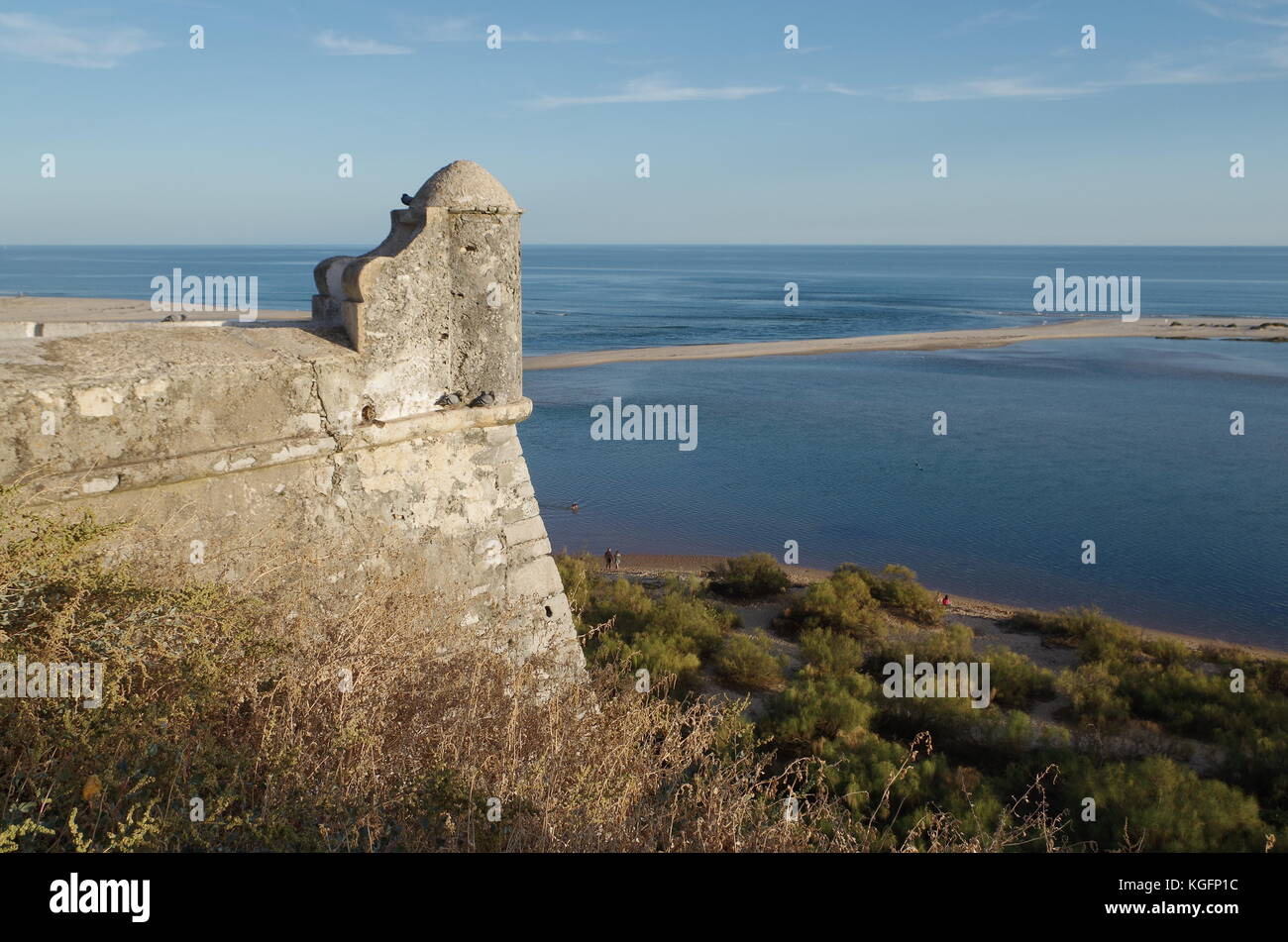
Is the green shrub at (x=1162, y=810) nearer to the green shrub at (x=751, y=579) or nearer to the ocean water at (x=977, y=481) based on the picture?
the green shrub at (x=751, y=579)

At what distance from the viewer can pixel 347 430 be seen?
5195 millimetres

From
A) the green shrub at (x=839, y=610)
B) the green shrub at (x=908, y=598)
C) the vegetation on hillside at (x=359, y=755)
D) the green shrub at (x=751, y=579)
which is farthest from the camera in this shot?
the green shrub at (x=751, y=579)

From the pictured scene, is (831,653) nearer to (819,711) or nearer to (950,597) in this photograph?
(819,711)

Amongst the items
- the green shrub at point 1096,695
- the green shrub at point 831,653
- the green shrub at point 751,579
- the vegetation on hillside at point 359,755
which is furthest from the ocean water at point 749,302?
the vegetation on hillside at point 359,755

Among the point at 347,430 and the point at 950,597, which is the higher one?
the point at 347,430

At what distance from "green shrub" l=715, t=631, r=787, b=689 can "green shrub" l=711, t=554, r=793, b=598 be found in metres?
3.28

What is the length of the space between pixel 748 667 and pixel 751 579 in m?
3.85

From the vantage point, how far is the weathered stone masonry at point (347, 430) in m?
4.18

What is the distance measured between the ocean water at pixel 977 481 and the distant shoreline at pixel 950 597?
415mm

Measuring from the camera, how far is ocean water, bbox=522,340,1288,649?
53.5 ft

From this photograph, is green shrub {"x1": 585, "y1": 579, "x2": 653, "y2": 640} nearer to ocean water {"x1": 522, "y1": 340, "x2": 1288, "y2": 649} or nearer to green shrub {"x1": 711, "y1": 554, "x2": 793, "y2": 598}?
green shrub {"x1": 711, "y1": 554, "x2": 793, "y2": 598}

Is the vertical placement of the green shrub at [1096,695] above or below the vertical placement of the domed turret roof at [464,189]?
below

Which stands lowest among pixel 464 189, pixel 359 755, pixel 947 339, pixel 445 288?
pixel 359 755

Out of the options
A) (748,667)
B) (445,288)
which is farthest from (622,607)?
(445,288)
